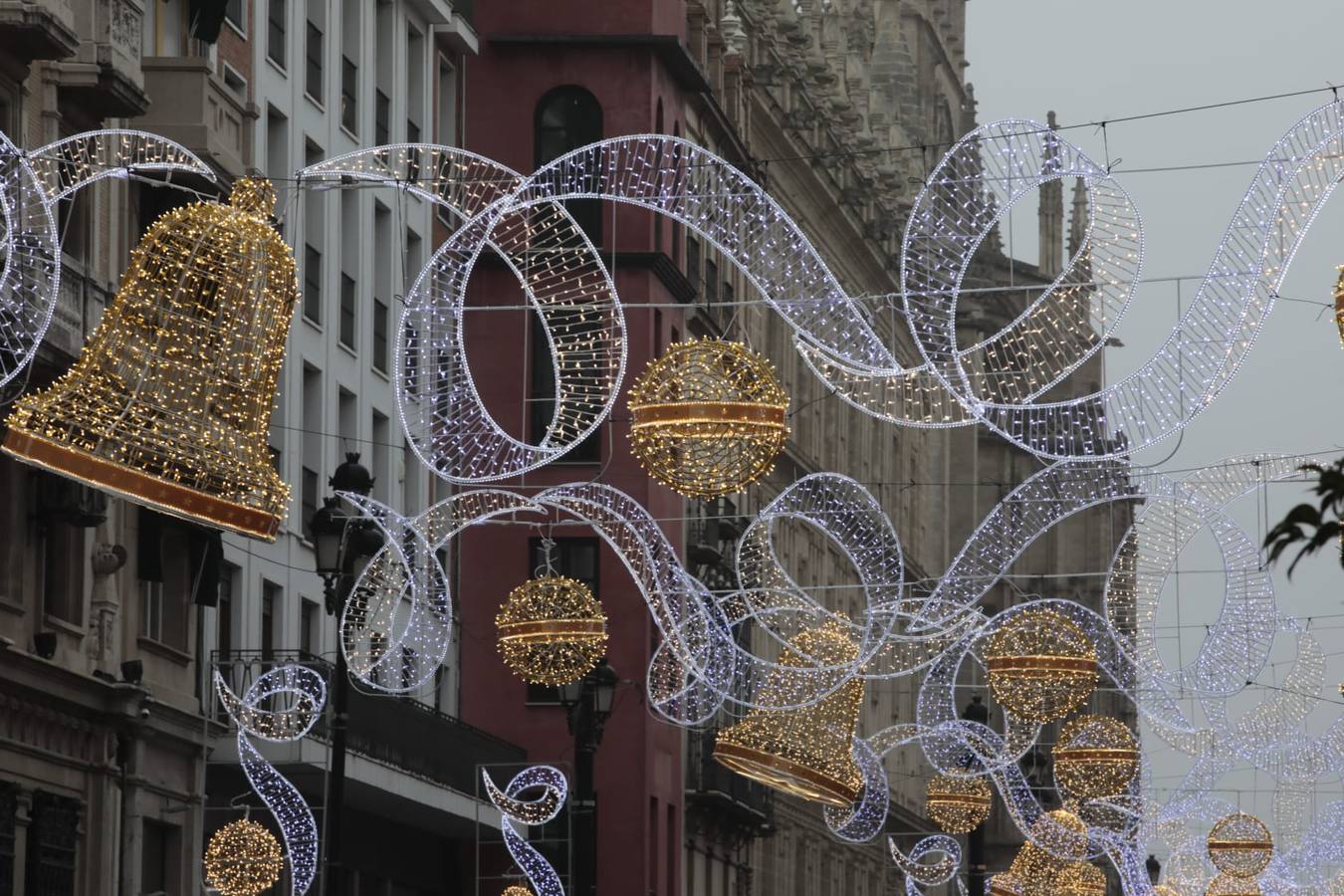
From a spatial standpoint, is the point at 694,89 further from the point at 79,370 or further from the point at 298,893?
→ the point at 79,370

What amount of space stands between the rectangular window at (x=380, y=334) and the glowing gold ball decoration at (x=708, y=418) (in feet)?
81.8

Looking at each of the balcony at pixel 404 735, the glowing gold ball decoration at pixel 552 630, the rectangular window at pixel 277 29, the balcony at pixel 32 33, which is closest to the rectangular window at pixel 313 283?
the rectangular window at pixel 277 29

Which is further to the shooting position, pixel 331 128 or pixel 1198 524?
pixel 331 128

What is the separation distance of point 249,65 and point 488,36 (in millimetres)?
14750

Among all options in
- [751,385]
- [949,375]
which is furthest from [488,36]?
[949,375]

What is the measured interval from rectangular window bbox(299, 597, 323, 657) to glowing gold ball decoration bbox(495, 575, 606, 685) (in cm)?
1214

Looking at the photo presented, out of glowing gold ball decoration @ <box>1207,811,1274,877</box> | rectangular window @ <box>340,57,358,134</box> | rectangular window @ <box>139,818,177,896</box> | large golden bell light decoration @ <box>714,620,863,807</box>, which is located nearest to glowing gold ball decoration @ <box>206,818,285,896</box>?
rectangular window @ <box>139,818,177,896</box>

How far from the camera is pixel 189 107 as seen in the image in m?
37.3

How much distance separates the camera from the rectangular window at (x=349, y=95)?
1984 inches

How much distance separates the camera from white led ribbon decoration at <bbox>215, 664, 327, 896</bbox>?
3703cm

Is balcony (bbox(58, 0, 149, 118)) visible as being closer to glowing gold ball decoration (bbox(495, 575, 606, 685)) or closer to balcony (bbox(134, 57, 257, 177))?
balcony (bbox(134, 57, 257, 177))

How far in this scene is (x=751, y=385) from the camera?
26328 millimetres

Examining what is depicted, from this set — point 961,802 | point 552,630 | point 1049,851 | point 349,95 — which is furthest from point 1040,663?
point 1049,851

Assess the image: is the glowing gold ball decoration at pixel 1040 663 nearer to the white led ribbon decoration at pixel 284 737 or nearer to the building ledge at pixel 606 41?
the white led ribbon decoration at pixel 284 737
